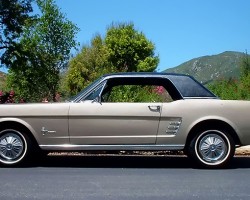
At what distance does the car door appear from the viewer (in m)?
8.25

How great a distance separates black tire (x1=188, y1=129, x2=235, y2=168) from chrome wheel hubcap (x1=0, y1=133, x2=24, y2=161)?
2853mm

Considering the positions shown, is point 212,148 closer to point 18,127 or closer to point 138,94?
point 18,127

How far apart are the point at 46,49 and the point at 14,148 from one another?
1667 centimetres

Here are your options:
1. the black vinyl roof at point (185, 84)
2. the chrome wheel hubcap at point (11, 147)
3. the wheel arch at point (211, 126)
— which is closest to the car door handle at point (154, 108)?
the black vinyl roof at point (185, 84)

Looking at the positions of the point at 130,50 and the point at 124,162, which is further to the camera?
the point at 130,50

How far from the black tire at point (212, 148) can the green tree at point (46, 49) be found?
49.3ft

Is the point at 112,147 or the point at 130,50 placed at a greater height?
the point at 130,50

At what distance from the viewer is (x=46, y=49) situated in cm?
2452

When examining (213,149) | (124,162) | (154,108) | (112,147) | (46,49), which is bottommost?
(124,162)

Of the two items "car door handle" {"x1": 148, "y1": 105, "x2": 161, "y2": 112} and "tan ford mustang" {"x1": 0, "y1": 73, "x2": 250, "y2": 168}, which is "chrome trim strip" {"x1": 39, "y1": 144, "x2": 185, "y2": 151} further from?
"car door handle" {"x1": 148, "y1": 105, "x2": 161, "y2": 112}

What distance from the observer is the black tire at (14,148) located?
27.2 ft

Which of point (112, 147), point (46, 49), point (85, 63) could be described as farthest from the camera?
point (85, 63)

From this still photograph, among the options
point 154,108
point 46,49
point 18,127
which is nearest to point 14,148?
point 18,127
